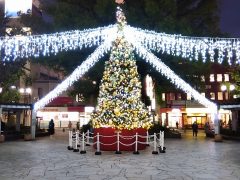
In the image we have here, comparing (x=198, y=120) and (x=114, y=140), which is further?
(x=198, y=120)

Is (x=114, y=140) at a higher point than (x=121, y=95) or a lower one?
lower

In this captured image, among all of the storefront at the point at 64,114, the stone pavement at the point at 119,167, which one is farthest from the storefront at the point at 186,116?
the stone pavement at the point at 119,167

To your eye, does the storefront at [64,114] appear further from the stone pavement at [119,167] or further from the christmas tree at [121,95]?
the stone pavement at [119,167]

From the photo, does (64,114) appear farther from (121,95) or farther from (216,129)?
(121,95)

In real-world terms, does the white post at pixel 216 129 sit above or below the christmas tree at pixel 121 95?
below

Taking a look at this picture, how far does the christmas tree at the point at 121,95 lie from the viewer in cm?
1830

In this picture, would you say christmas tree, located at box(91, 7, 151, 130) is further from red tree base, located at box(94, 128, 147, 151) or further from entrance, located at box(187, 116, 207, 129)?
entrance, located at box(187, 116, 207, 129)

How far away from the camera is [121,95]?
1870cm

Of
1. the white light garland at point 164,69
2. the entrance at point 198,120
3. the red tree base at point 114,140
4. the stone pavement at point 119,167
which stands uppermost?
the white light garland at point 164,69

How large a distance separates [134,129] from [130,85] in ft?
7.45

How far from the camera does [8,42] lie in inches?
719

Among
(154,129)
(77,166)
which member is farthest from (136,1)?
(77,166)

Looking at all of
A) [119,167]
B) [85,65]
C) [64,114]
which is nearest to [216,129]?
[85,65]

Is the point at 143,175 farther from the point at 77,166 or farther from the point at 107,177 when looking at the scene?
the point at 77,166
